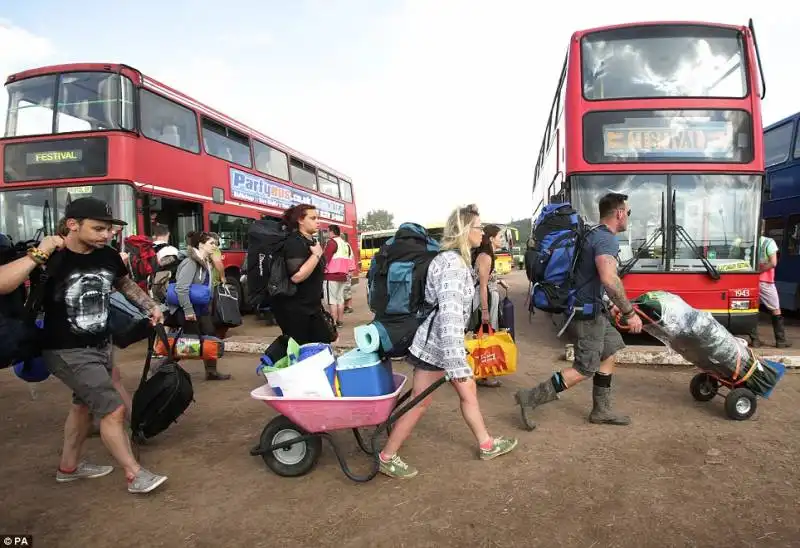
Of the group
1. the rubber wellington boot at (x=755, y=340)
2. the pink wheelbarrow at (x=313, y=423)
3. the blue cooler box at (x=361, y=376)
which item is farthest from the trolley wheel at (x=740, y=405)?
the rubber wellington boot at (x=755, y=340)

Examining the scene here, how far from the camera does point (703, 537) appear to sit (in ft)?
8.38

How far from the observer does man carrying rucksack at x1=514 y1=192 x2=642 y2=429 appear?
12.7 feet

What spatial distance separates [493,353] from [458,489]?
1758mm

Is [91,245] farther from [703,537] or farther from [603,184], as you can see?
[603,184]

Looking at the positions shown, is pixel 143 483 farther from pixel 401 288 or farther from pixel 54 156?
pixel 54 156

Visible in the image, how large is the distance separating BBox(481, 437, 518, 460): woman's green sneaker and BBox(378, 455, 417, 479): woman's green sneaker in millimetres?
512

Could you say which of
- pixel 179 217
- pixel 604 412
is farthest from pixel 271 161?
pixel 604 412

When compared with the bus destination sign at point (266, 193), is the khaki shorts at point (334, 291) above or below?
below

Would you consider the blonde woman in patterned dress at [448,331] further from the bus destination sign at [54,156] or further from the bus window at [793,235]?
the bus window at [793,235]

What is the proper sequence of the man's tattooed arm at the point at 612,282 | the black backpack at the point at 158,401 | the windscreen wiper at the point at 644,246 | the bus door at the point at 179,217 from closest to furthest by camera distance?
the black backpack at the point at 158,401 → the man's tattooed arm at the point at 612,282 → the windscreen wiper at the point at 644,246 → the bus door at the point at 179,217

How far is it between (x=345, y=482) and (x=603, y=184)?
5221 millimetres

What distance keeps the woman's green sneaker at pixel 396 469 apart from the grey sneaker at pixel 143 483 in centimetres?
135

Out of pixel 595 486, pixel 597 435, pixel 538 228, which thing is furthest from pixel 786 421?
pixel 538 228

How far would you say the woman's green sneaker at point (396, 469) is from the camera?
3258 mm
